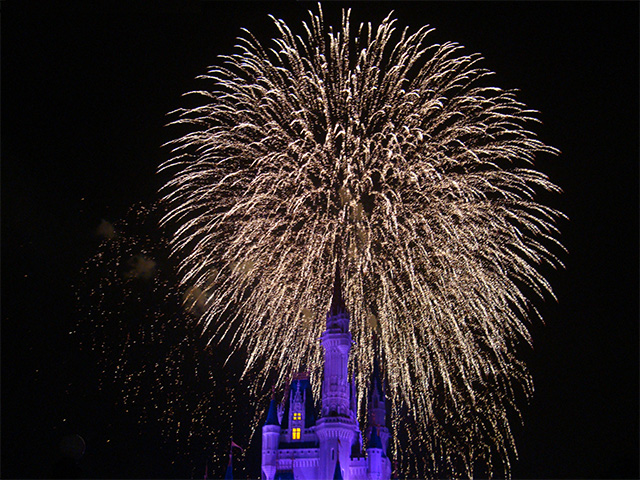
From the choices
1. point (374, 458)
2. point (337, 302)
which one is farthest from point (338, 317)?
point (374, 458)

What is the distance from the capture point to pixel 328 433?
7462cm

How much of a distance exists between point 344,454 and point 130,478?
2728 cm

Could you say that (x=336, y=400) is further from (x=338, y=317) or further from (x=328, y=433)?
(x=338, y=317)

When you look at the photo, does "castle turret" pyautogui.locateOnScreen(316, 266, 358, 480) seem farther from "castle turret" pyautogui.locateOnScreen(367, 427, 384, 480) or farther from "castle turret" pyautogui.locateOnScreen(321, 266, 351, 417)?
"castle turret" pyautogui.locateOnScreen(367, 427, 384, 480)

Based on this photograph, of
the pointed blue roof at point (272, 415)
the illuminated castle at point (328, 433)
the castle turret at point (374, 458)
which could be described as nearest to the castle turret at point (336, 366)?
the illuminated castle at point (328, 433)

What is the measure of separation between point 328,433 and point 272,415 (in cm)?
934

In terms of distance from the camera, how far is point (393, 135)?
4169 centimetres

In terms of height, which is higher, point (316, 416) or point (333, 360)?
point (333, 360)

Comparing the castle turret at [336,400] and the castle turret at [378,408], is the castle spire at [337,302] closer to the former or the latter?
the castle turret at [336,400]

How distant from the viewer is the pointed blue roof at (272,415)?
79.8 metres

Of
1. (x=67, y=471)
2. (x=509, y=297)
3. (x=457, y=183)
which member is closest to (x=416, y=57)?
(x=457, y=183)

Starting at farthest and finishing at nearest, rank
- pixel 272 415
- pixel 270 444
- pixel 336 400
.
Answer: pixel 272 415 → pixel 270 444 → pixel 336 400

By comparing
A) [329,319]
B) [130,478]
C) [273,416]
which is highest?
[329,319]

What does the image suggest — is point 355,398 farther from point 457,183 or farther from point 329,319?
point 457,183
